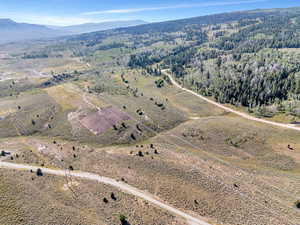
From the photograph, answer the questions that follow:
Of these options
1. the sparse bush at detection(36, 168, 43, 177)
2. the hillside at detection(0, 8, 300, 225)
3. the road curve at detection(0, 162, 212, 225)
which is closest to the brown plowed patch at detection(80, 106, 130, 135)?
the hillside at detection(0, 8, 300, 225)

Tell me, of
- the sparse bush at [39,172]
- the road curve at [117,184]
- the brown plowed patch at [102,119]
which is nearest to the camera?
the road curve at [117,184]

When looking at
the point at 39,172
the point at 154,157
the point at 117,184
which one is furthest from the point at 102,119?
the point at 117,184

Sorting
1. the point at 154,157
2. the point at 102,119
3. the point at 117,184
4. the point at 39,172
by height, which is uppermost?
the point at 102,119

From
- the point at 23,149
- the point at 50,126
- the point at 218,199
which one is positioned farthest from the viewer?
the point at 50,126

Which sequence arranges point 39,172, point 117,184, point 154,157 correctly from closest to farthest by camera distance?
point 117,184
point 39,172
point 154,157

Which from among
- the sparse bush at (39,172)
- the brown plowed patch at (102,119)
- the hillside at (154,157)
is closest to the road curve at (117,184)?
the hillside at (154,157)

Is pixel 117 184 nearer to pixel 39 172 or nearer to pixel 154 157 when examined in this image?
pixel 154 157

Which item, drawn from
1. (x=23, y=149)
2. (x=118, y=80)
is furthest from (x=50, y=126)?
(x=118, y=80)

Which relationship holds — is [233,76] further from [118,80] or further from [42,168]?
[42,168]

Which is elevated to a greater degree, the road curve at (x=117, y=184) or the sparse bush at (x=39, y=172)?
the sparse bush at (x=39, y=172)

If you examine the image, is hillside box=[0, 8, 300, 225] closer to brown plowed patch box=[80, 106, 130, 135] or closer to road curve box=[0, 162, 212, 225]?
road curve box=[0, 162, 212, 225]

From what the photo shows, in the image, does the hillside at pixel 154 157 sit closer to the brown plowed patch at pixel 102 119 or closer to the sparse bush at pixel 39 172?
the sparse bush at pixel 39 172
